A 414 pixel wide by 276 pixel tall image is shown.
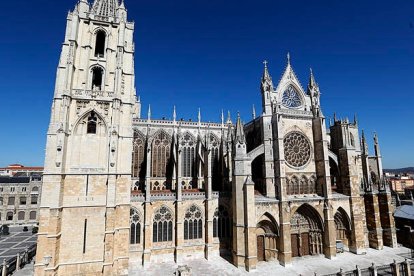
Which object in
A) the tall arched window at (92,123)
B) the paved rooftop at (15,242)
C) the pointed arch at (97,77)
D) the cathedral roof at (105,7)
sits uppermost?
the cathedral roof at (105,7)

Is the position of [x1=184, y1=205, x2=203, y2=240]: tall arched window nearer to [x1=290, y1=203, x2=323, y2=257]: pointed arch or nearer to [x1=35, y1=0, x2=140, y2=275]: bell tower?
[x1=35, y1=0, x2=140, y2=275]: bell tower

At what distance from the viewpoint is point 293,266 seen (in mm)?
21734

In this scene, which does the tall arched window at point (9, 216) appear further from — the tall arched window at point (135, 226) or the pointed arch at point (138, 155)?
the tall arched window at point (135, 226)

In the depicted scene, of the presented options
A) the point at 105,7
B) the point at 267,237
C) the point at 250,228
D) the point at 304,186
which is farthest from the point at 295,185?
the point at 105,7

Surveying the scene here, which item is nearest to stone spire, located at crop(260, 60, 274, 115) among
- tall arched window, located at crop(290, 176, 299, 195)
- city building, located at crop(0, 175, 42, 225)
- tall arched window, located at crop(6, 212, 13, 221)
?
tall arched window, located at crop(290, 176, 299, 195)

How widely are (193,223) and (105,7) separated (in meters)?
23.7

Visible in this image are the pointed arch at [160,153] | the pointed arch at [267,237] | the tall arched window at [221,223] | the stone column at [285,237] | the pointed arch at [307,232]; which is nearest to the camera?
the stone column at [285,237]

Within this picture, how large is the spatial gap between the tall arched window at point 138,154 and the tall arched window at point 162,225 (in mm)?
7846

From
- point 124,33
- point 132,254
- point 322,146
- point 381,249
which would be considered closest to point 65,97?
point 124,33

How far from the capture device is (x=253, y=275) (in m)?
19.7

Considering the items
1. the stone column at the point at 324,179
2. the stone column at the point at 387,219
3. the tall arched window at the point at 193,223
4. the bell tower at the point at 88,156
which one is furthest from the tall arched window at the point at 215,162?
the stone column at the point at 387,219

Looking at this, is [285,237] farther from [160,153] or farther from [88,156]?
[88,156]

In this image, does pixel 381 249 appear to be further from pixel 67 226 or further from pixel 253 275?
pixel 67 226

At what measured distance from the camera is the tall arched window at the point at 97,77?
21395 millimetres
